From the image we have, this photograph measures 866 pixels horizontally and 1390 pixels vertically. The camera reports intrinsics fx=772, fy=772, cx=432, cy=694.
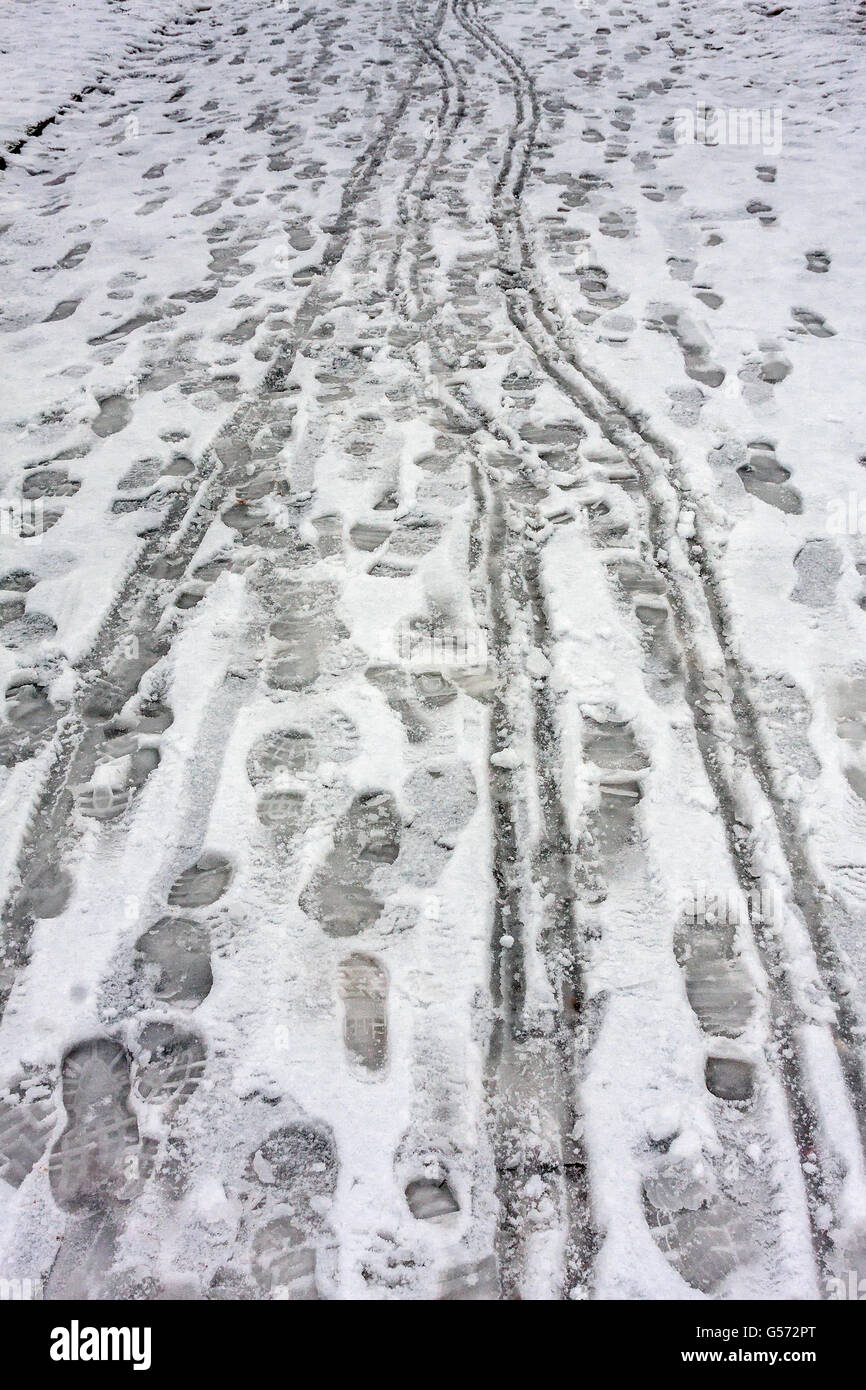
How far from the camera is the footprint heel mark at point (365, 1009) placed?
4.69 ft

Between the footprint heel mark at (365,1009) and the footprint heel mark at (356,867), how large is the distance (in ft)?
0.26

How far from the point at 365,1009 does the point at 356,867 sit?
314 mm

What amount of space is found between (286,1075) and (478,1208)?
398mm

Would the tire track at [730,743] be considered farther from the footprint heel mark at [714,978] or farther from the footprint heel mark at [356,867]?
the footprint heel mark at [356,867]

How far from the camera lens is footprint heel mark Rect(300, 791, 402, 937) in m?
1.62

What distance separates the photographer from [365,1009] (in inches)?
58.2

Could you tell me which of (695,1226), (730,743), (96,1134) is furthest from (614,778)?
(96,1134)

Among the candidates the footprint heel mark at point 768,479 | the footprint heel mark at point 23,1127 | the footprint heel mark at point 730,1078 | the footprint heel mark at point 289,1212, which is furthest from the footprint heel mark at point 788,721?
the footprint heel mark at point 23,1127

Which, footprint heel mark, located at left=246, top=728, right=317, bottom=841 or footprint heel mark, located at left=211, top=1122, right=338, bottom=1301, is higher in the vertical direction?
footprint heel mark, located at left=246, top=728, right=317, bottom=841

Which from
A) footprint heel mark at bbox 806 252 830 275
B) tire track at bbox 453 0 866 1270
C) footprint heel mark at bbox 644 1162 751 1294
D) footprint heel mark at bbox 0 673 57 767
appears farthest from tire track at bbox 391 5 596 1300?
footprint heel mark at bbox 806 252 830 275

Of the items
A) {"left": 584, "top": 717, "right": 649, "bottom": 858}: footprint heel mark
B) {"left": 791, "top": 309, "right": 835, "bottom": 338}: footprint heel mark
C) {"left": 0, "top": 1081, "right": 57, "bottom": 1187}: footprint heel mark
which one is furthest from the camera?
{"left": 791, "top": 309, "right": 835, "bottom": 338}: footprint heel mark

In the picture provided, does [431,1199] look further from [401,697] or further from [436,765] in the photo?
[401,697]

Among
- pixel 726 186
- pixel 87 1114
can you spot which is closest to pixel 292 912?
pixel 87 1114

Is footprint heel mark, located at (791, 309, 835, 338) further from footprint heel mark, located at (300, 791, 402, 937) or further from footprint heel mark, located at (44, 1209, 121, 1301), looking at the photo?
footprint heel mark, located at (44, 1209, 121, 1301)
